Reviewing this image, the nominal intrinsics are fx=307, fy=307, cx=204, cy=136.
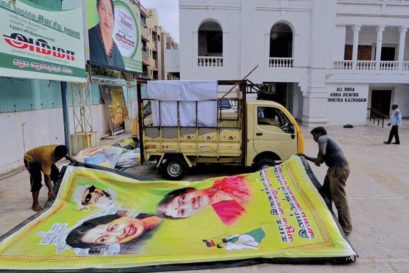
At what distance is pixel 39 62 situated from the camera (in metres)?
8.43

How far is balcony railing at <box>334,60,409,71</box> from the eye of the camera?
21.1m

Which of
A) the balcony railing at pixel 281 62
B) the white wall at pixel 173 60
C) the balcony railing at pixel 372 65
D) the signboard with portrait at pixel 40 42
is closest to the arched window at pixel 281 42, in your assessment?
the balcony railing at pixel 281 62

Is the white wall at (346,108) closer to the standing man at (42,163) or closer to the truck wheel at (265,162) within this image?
the truck wheel at (265,162)

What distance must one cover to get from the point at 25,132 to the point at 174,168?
16.8ft

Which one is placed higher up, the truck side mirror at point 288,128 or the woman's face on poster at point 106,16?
the woman's face on poster at point 106,16

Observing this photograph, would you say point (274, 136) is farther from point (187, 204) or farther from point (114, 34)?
point (114, 34)

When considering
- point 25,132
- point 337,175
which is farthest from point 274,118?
point 25,132

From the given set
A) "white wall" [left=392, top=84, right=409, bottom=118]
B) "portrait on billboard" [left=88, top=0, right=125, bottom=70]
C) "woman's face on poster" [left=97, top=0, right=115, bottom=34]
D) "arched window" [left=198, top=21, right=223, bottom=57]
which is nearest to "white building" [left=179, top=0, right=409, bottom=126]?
"arched window" [left=198, top=21, right=223, bottom=57]

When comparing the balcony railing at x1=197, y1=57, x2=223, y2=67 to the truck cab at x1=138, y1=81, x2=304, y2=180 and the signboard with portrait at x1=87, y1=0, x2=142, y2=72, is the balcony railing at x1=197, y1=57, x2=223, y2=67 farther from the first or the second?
the truck cab at x1=138, y1=81, x2=304, y2=180

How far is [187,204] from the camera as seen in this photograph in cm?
565

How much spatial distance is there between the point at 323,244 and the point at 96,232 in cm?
337

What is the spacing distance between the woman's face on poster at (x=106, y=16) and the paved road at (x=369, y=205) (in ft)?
26.5

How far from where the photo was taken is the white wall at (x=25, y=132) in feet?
28.9

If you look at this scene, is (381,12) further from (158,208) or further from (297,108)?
(158,208)
